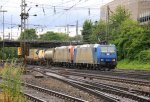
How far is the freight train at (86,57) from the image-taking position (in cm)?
4500

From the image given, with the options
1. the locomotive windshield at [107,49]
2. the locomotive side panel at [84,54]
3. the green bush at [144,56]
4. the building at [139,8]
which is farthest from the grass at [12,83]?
the building at [139,8]

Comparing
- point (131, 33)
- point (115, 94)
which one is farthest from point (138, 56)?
point (115, 94)

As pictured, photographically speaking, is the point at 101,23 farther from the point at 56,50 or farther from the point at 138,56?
the point at 138,56

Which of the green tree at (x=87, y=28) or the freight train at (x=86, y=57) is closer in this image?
the freight train at (x=86, y=57)

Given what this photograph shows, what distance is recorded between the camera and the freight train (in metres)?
45.0

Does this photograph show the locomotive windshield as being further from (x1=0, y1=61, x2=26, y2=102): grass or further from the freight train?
(x1=0, y1=61, x2=26, y2=102): grass

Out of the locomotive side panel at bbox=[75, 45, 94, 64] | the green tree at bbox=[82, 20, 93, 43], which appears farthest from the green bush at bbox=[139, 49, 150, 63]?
the green tree at bbox=[82, 20, 93, 43]

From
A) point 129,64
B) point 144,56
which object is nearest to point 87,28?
point 129,64

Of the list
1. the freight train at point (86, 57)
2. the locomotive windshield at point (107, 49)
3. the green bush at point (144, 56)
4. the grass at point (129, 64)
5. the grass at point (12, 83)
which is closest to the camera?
the grass at point (12, 83)

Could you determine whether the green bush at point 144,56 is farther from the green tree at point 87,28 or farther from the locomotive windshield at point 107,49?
the green tree at point 87,28

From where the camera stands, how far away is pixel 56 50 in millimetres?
66875

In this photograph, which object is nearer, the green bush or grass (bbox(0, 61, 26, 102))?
grass (bbox(0, 61, 26, 102))

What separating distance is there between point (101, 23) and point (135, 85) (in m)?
77.3

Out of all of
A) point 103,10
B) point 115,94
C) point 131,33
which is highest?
point 103,10
